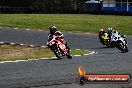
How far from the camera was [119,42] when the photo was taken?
67.2 feet

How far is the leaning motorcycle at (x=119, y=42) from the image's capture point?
2016 centimetres

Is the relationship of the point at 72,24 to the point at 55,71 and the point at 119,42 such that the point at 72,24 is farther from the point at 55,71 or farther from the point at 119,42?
the point at 55,71

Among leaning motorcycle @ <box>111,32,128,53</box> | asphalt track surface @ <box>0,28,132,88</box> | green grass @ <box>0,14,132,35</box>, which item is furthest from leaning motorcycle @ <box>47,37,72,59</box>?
green grass @ <box>0,14,132,35</box>

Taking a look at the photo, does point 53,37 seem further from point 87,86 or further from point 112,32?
point 87,86

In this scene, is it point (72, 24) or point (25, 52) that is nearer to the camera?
point (25, 52)

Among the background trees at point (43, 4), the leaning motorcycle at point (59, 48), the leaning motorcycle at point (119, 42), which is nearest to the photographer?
the leaning motorcycle at point (59, 48)

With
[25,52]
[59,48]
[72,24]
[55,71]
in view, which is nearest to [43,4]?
[72,24]

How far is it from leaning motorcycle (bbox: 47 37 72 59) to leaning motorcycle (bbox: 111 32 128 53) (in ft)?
11.8

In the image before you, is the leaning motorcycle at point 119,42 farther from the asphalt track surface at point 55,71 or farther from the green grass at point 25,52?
the asphalt track surface at point 55,71

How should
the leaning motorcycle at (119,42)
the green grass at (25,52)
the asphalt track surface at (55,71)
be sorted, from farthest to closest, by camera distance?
the leaning motorcycle at (119,42)
the green grass at (25,52)
the asphalt track surface at (55,71)

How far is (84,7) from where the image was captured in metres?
97.8

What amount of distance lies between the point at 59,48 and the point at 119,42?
400cm

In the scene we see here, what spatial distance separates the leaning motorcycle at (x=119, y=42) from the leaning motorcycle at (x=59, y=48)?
3.61 m

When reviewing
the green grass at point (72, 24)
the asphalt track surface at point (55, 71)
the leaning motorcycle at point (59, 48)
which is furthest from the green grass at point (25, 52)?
the green grass at point (72, 24)
